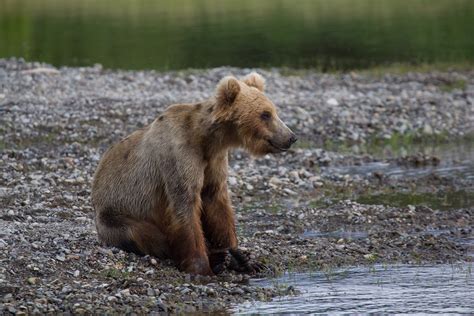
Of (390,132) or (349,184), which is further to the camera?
(390,132)

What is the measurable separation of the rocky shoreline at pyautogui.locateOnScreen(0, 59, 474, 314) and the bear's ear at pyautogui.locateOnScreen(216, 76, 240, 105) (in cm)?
159

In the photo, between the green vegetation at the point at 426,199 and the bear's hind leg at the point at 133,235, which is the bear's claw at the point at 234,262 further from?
the green vegetation at the point at 426,199

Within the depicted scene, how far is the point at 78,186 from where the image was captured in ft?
46.0

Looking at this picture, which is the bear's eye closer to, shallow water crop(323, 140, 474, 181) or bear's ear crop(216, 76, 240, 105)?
bear's ear crop(216, 76, 240, 105)

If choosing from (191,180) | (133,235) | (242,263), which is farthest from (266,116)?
(133,235)

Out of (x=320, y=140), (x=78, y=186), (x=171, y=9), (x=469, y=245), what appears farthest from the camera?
(x=171, y=9)

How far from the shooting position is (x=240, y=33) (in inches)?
1320

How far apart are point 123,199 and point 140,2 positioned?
3471cm

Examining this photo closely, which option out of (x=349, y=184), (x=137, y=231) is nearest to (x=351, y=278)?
(x=137, y=231)

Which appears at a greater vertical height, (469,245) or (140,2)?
(140,2)

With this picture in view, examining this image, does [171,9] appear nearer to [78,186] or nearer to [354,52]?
[354,52]

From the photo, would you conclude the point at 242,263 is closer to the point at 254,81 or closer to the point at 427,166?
the point at 254,81

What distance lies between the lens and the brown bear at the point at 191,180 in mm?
9820

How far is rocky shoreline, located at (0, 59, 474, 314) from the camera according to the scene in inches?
367
